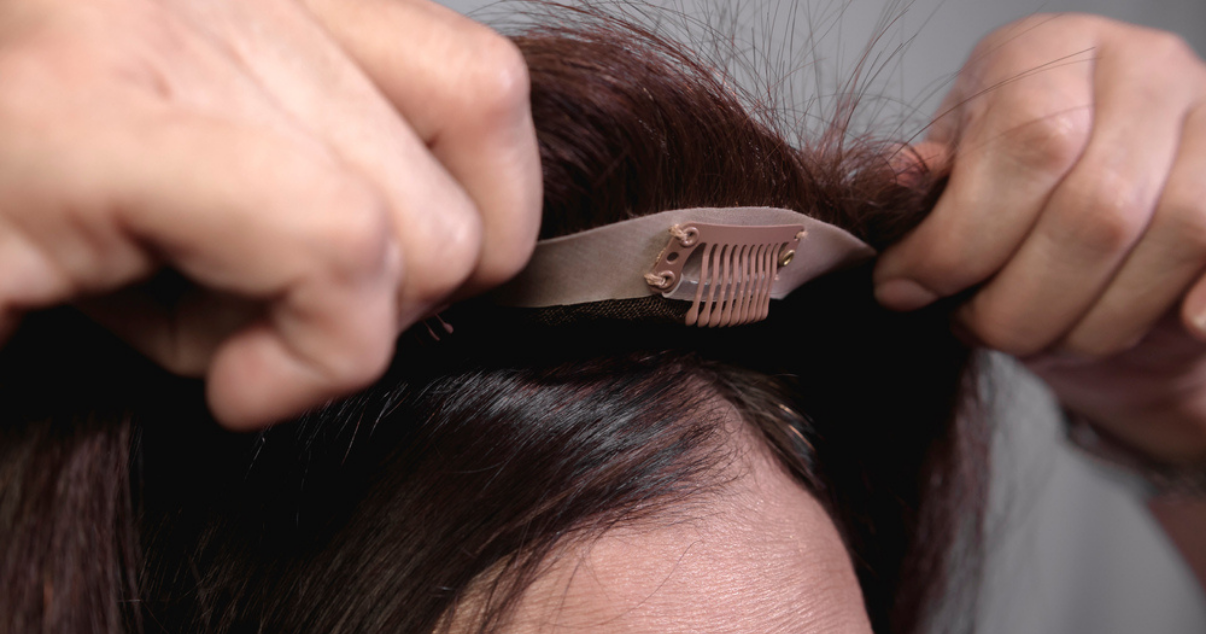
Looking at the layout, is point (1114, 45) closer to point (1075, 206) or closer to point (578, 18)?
point (1075, 206)

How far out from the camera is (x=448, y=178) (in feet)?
1.07

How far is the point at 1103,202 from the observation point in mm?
561

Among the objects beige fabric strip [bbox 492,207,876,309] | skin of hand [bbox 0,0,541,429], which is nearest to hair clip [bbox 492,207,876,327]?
beige fabric strip [bbox 492,207,876,309]

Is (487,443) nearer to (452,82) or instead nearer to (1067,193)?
(452,82)

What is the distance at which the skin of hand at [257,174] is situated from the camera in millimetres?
250

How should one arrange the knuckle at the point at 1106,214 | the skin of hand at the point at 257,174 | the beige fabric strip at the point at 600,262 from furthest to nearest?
the knuckle at the point at 1106,214 → the beige fabric strip at the point at 600,262 → the skin of hand at the point at 257,174

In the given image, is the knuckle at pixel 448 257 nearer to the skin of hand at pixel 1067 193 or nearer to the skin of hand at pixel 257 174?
the skin of hand at pixel 257 174

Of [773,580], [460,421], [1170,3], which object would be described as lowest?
[1170,3]

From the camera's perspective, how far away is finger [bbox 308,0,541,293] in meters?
0.33

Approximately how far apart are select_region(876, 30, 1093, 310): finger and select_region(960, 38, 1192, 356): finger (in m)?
0.01

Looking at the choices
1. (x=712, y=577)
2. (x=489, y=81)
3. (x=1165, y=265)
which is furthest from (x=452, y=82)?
(x=1165, y=265)

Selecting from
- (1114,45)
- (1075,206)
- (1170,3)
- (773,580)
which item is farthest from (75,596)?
(1170,3)

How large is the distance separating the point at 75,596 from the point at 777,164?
19.7 inches

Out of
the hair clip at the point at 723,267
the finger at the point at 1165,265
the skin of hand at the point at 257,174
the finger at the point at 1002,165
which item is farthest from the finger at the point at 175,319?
the finger at the point at 1165,265
